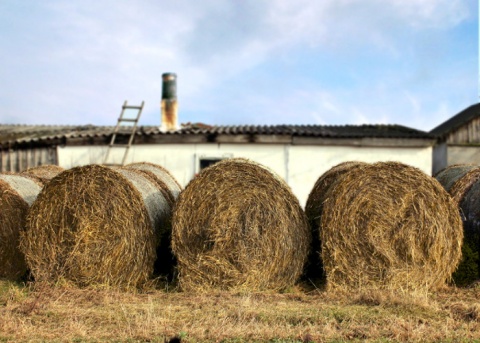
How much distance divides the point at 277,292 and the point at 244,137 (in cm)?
867

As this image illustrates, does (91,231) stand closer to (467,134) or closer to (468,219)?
(468,219)

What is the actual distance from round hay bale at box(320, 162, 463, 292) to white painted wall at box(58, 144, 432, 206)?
8.02 metres

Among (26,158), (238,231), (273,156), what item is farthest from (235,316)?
(26,158)

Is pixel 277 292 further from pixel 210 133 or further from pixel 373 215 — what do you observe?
pixel 210 133

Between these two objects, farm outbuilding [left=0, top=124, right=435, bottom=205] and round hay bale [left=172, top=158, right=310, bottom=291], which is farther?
farm outbuilding [left=0, top=124, right=435, bottom=205]

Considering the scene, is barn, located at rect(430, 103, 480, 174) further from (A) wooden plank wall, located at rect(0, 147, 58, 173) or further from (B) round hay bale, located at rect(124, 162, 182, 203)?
(A) wooden plank wall, located at rect(0, 147, 58, 173)

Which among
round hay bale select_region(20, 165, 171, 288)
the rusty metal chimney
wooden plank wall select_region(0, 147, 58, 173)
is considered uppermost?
the rusty metal chimney

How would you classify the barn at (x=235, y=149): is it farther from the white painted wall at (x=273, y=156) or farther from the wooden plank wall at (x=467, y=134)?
the wooden plank wall at (x=467, y=134)

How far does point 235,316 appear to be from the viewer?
5426mm

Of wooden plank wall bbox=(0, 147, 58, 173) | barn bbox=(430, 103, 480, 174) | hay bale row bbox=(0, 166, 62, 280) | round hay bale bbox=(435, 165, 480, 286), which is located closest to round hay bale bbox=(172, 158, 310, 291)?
round hay bale bbox=(435, 165, 480, 286)

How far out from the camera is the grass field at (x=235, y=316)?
4766 mm

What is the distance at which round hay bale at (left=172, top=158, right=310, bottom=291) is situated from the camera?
6.97 m

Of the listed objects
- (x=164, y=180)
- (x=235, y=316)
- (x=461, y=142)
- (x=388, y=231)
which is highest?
(x=461, y=142)

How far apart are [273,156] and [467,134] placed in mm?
8999
